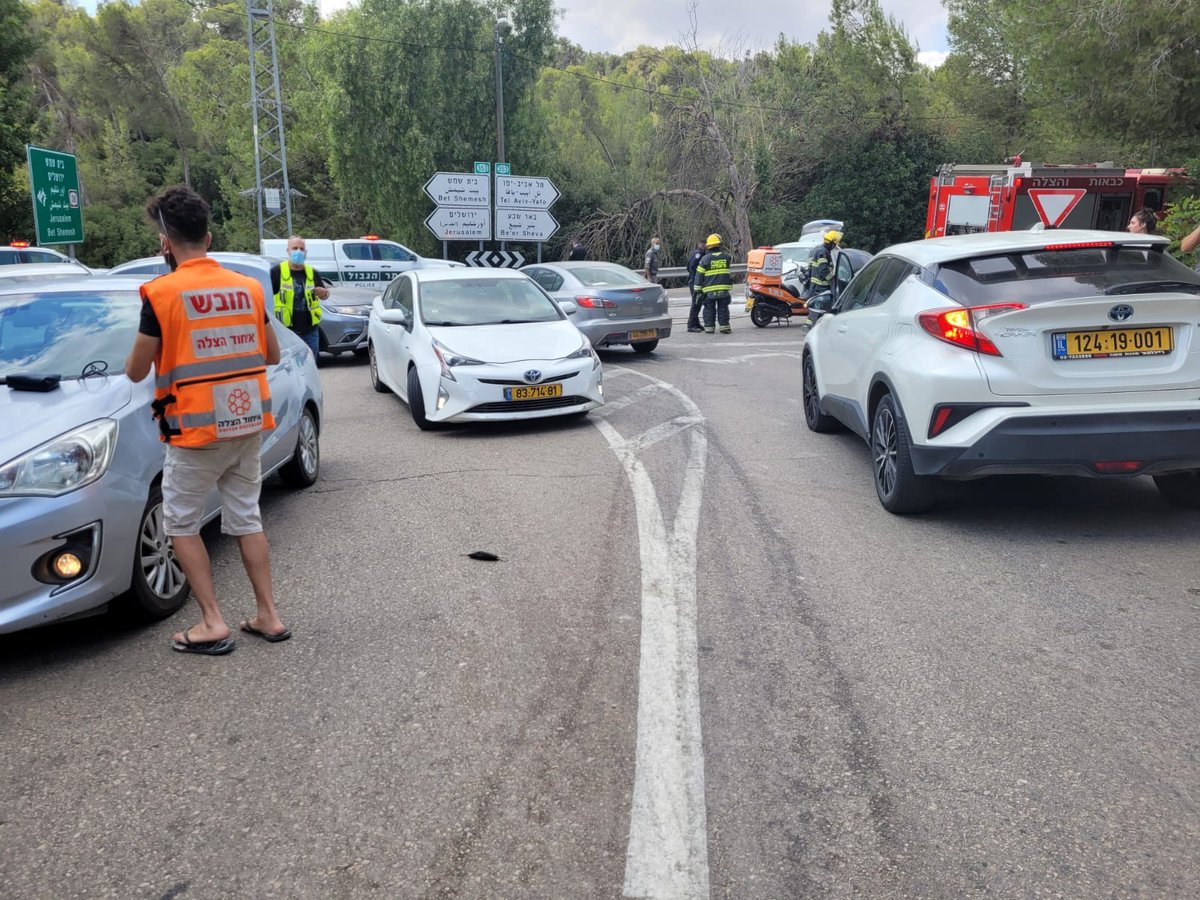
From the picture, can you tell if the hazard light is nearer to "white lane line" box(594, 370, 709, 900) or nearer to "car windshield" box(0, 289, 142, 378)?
"white lane line" box(594, 370, 709, 900)

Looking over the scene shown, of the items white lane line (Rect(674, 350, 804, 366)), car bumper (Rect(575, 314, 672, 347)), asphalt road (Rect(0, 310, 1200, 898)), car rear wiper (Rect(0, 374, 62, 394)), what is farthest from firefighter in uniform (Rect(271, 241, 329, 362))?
car rear wiper (Rect(0, 374, 62, 394))

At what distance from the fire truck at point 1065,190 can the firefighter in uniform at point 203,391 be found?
60.5 ft

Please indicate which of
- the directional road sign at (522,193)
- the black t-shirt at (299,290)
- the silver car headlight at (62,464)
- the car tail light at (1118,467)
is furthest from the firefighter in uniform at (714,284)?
the silver car headlight at (62,464)

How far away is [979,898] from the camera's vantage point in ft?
8.68

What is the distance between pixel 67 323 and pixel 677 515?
3551 millimetres

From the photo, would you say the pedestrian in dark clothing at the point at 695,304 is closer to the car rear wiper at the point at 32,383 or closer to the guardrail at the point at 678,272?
the guardrail at the point at 678,272

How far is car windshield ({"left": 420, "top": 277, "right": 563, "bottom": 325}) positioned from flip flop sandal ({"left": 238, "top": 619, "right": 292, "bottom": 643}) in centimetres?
587

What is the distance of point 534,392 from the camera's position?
361 inches

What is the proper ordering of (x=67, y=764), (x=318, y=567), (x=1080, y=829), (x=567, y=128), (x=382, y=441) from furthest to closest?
(x=567, y=128)
(x=382, y=441)
(x=318, y=567)
(x=67, y=764)
(x=1080, y=829)

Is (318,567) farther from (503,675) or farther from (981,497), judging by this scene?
(981,497)

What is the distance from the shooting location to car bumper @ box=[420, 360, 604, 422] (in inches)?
356

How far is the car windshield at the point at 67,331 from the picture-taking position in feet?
16.4

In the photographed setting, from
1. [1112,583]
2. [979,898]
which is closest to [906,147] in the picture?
[1112,583]

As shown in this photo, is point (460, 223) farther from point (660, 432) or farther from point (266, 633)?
point (266, 633)
